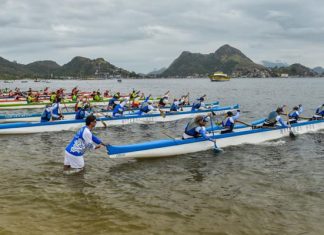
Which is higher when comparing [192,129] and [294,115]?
[294,115]

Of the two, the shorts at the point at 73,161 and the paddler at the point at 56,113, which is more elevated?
the paddler at the point at 56,113

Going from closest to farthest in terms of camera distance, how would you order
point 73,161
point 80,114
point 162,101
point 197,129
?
1. point 73,161
2. point 197,129
3. point 80,114
4. point 162,101

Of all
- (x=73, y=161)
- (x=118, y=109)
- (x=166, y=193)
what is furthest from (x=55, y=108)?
(x=166, y=193)

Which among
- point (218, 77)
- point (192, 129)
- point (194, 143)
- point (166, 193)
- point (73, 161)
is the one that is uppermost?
point (218, 77)

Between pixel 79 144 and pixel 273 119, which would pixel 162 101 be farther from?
pixel 79 144

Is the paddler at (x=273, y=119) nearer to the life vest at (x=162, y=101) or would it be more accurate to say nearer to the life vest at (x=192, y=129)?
the life vest at (x=192, y=129)

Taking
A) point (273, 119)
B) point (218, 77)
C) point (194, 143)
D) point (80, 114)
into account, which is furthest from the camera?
point (218, 77)

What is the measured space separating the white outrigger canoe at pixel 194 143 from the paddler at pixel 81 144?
5.99 ft

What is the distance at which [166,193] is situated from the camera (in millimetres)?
11453

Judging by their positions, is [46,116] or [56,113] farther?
[56,113]

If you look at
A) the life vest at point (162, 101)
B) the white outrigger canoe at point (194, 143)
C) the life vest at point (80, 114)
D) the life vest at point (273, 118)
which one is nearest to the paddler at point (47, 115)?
the life vest at point (80, 114)

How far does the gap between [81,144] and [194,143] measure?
22.3 ft

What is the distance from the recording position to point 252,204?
10594mm

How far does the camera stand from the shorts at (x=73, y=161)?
11958 millimetres
